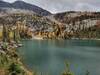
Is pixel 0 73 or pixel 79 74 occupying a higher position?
pixel 0 73

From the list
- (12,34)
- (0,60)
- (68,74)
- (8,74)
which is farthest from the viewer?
(12,34)

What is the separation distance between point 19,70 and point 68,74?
1144cm

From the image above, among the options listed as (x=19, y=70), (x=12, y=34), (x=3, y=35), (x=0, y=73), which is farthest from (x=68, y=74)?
(x=12, y=34)

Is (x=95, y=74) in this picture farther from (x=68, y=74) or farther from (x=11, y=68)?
(x=68, y=74)

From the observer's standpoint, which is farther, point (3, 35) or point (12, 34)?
point (12, 34)

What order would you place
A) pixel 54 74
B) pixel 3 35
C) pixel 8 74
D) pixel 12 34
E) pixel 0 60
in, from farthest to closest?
pixel 12 34 < pixel 3 35 < pixel 54 74 < pixel 0 60 < pixel 8 74

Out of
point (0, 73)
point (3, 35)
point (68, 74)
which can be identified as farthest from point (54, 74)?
point (3, 35)

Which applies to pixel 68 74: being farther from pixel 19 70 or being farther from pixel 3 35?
pixel 3 35

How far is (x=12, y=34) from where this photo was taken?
19675 centimetres

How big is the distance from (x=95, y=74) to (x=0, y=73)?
28.7 meters

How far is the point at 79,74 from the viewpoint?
5681cm

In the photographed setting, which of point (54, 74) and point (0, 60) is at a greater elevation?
point (0, 60)

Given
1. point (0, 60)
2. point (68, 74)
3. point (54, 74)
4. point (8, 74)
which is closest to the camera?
point (68, 74)

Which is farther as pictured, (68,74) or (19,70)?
(19,70)
